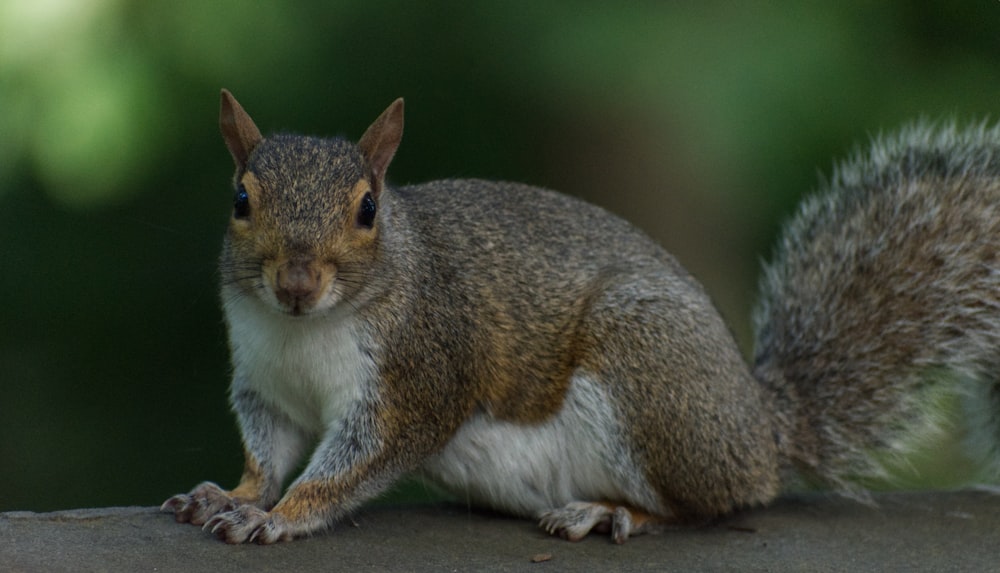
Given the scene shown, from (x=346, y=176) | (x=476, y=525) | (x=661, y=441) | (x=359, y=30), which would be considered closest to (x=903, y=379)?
(x=661, y=441)

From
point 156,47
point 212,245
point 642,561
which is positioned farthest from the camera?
point 212,245

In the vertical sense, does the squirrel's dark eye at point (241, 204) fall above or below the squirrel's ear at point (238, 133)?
below

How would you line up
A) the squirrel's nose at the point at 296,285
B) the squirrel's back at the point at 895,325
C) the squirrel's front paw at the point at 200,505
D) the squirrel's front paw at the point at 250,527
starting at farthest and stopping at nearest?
the squirrel's back at the point at 895,325, the squirrel's front paw at the point at 200,505, the squirrel's front paw at the point at 250,527, the squirrel's nose at the point at 296,285

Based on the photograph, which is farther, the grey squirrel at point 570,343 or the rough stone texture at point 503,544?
the grey squirrel at point 570,343

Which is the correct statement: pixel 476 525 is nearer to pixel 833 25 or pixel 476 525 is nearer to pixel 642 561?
pixel 642 561

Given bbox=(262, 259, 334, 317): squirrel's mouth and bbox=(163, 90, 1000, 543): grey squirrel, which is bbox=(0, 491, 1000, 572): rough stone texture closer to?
bbox=(163, 90, 1000, 543): grey squirrel

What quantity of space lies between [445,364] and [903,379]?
1124 millimetres

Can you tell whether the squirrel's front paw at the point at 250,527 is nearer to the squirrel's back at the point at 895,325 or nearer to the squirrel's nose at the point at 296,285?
the squirrel's nose at the point at 296,285

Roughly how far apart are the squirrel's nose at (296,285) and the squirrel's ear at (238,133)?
0.37 metres

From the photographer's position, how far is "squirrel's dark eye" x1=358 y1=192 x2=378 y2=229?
2.85 metres

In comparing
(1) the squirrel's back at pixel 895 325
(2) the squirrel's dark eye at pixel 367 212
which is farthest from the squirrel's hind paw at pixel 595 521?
(2) the squirrel's dark eye at pixel 367 212

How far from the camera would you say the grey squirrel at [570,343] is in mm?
2920

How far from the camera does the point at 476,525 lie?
3.23 meters

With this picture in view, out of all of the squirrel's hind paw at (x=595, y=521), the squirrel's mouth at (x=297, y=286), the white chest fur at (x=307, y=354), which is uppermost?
the squirrel's mouth at (x=297, y=286)
